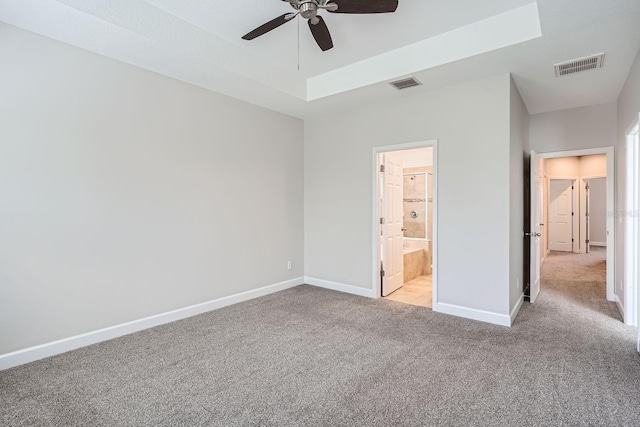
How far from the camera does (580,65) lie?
3363 mm

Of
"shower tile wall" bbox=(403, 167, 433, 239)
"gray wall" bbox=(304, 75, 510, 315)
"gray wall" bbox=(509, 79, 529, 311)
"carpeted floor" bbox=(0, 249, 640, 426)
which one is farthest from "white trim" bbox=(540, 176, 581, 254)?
"gray wall" bbox=(304, 75, 510, 315)

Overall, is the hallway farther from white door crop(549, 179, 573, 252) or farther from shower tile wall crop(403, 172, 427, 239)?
shower tile wall crop(403, 172, 427, 239)

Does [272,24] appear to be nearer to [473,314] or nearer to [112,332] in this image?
[112,332]

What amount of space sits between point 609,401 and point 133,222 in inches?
166

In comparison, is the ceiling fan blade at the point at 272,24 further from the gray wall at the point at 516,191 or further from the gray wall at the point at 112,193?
the gray wall at the point at 516,191

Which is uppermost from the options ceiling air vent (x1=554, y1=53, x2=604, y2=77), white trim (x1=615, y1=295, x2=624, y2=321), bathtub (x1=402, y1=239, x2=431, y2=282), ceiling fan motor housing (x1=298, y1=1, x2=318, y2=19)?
ceiling air vent (x1=554, y1=53, x2=604, y2=77)

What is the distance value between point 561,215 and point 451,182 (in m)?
7.62

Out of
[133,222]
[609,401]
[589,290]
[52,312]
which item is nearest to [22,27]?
[133,222]

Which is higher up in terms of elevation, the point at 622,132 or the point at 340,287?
the point at 622,132

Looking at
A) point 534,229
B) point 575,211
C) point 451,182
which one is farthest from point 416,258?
point 575,211

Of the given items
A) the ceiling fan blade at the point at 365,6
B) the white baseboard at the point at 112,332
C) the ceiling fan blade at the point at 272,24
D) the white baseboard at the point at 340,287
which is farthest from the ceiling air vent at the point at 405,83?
the white baseboard at the point at 112,332

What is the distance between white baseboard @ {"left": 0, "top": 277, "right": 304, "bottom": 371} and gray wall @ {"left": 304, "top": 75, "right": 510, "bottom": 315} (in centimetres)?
163

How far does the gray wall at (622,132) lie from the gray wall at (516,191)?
3.31ft

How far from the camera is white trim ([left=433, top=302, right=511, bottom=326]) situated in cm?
364
